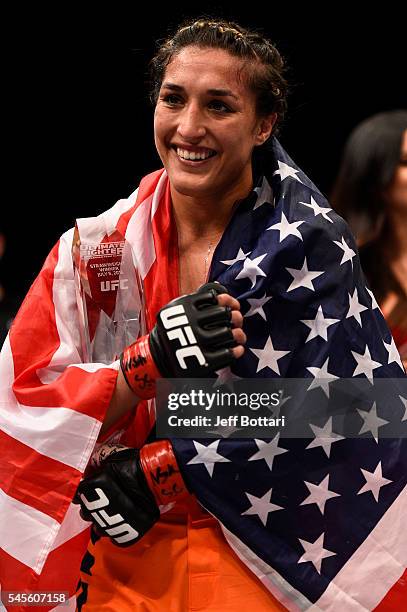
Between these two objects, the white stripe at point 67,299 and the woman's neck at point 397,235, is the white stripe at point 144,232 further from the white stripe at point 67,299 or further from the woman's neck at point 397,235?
the woman's neck at point 397,235

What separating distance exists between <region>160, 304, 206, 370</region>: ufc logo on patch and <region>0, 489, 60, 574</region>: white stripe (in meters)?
0.39

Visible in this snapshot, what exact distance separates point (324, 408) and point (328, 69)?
158 cm

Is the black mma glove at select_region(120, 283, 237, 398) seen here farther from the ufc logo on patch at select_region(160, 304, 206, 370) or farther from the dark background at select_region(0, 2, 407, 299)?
the dark background at select_region(0, 2, 407, 299)

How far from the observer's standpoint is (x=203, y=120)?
1876mm

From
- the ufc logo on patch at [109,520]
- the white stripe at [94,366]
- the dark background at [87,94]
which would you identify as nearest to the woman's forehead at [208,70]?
the white stripe at [94,366]

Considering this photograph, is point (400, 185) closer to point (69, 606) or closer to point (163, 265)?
point (163, 265)

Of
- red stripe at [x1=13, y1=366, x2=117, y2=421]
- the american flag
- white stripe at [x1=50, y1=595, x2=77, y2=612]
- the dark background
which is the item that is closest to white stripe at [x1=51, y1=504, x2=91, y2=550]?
the american flag

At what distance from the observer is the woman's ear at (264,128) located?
6.59ft

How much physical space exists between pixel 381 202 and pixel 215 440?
1.21 metres

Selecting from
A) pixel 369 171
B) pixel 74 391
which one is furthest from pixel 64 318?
pixel 369 171

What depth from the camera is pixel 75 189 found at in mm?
3025

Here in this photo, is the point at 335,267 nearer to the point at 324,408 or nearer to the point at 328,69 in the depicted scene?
the point at 324,408

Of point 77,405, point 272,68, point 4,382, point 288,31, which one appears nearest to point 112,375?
point 77,405

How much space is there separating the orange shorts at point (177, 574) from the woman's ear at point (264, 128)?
28.2 inches
